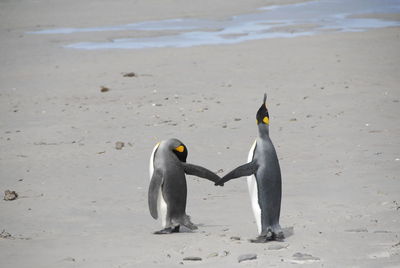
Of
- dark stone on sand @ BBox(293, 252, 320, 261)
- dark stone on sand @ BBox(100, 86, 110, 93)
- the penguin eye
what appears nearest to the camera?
dark stone on sand @ BBox(293, 252, 320, 261)

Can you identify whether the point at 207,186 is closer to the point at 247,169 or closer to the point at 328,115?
the point at 247,169

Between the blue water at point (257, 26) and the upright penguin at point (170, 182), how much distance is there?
1036 centimetres

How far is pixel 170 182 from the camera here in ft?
20.0

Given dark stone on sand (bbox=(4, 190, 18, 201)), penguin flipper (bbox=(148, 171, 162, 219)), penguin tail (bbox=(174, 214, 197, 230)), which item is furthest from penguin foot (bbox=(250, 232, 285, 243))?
dark stone on sand (bbox=(4, 190, 18, 201))

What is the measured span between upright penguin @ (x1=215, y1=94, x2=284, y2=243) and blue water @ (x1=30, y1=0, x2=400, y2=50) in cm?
1085

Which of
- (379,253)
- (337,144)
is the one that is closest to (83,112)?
(337,144)

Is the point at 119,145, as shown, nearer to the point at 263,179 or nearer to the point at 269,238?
the point at 263,179

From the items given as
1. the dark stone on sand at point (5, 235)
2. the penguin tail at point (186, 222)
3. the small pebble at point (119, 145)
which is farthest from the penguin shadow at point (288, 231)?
the small pebble at point (119, 145)

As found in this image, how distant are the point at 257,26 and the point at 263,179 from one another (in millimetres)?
14342

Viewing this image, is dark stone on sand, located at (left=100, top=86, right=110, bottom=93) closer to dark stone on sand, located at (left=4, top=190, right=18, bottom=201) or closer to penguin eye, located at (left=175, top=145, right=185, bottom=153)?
dark stone on sand, located at (left=4, top=190, right=18, bottom=201)

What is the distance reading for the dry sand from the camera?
5215 millimetres

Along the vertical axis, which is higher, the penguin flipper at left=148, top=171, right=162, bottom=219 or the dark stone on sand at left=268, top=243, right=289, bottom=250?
the penguin flipper at left=148, top=171, right=162, bottom=219

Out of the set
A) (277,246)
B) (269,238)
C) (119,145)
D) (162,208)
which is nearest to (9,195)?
(162,208)

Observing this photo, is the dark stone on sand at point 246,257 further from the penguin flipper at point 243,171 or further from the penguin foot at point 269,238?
the penguin flipper at point 243,171
